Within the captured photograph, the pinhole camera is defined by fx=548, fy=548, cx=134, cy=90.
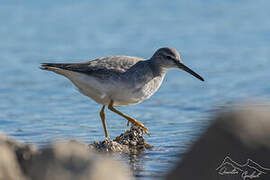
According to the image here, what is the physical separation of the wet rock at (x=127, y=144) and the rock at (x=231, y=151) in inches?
132

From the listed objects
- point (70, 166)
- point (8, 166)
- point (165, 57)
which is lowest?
point (8, 166)

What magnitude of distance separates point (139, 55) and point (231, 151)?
980 cm

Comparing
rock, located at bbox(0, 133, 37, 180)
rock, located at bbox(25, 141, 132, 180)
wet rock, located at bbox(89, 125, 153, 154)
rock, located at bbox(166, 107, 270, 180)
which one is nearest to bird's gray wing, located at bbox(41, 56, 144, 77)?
wet rock, located at bbox(89, 125, 153, 154)

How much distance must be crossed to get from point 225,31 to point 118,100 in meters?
8.98

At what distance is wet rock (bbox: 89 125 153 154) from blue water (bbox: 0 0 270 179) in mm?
272

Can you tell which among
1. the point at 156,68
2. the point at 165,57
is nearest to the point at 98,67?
the point at 156,68

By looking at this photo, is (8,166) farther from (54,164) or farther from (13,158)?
(54,164)

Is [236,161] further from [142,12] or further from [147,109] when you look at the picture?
[142,12]

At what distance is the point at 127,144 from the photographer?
8883mm

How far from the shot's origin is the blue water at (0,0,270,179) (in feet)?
33.9

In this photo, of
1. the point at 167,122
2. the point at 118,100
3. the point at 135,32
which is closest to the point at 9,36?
the point at 135,32

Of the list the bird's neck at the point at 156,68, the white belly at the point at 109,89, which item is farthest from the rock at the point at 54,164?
the bird's neck at the point at 156,68

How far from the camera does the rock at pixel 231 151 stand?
16.5ft

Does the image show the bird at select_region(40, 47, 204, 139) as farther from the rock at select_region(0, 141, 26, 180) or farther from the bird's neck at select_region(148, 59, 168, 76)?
the rock at select_region(0, 141, 26, 180)
